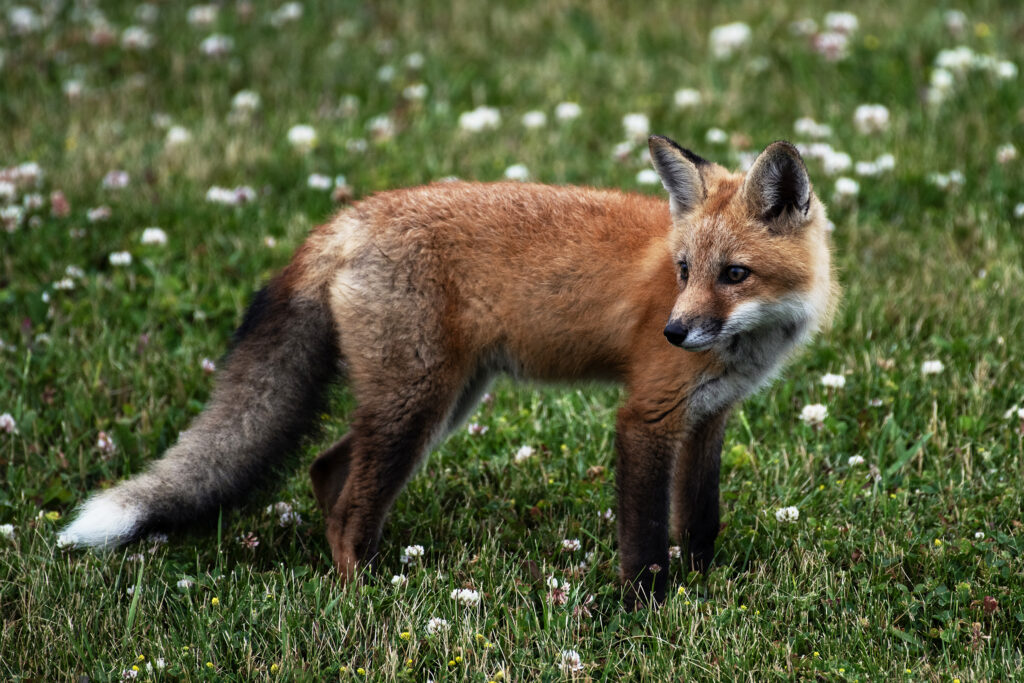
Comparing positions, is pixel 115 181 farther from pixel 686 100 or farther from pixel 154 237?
pixel 686 100

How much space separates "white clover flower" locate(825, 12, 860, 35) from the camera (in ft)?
29.9

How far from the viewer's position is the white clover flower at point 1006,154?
23.1 ft

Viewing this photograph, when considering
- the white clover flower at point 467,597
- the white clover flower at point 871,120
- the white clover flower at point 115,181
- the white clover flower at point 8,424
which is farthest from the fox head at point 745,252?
the white clover flower at point 115,181

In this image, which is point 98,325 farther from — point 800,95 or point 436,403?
point 800,95

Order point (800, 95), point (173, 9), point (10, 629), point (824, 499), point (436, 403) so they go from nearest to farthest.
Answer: point (10, 629)
point (436, 403)
point (824, 499)
point (800, 95)
point (173, 9)

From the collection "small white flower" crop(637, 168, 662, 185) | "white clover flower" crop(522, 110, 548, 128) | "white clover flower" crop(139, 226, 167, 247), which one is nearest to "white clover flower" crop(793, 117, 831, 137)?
"small white flower" crop(637, 168, 662, 185)

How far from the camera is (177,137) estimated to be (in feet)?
26.1

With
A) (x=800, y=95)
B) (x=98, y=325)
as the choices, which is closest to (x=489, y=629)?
(x=98, y=325)

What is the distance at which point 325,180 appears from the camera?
23.7ft

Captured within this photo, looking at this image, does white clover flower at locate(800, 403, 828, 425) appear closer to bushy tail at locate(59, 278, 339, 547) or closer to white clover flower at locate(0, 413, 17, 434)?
bushy tail at locate(59, 278, 339, 547)

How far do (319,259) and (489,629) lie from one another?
1.66 m

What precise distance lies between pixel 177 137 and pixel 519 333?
473cm

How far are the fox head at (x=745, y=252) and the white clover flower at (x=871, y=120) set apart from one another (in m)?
4.02

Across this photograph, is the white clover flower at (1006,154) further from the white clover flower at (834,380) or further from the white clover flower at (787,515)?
the white clover flower at (787,515)
